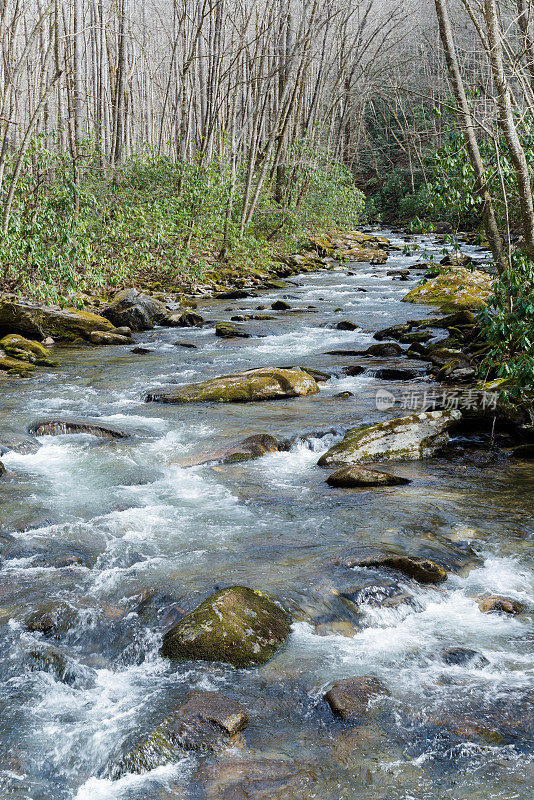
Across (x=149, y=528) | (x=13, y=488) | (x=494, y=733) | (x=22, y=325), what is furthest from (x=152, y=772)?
(x=22, y=325)

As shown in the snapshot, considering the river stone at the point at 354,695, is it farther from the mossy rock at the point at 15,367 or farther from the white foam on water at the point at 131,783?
the mossy rock at the point at 15,367

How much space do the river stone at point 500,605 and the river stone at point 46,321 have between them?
10.1 m

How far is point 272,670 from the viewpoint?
12.5 ft

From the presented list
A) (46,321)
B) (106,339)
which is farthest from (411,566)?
(46,321)

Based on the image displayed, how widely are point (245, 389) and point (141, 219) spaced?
7.91 meters

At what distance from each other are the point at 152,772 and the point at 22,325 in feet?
34.5

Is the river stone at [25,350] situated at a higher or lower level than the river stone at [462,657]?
higher

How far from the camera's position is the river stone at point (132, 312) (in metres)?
14.5

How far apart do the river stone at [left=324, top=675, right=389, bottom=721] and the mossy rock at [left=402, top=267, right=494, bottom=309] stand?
1308 cm

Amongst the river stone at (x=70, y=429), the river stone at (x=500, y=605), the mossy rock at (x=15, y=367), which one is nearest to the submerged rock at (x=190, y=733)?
the river stone at (x=500, y=605)

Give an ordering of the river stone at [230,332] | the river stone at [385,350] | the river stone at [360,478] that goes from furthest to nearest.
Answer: the river stone at [230,332] < the river stone at [385,350] < the river stone at [360,478]

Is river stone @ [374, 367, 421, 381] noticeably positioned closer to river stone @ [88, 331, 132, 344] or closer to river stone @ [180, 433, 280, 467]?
river stone @ [180, 433, 280, 467]

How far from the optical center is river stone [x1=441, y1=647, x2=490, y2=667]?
3840 millimetres

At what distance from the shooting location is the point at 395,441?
7.36 metres
